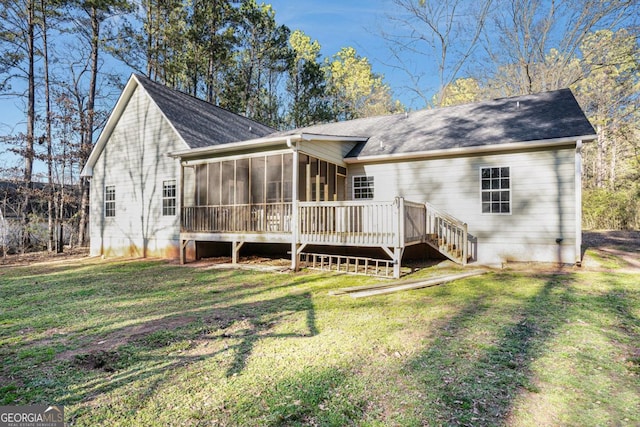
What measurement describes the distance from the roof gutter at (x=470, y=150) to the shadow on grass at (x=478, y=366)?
5.26 m

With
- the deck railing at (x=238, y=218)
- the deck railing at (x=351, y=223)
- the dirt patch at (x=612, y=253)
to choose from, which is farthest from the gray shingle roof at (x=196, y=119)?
the dirt patch at (x=612, y=253)

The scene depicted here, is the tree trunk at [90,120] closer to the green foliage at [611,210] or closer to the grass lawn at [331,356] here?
the grass lawn at [331,356]

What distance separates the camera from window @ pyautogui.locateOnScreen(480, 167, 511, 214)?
9.91 meters

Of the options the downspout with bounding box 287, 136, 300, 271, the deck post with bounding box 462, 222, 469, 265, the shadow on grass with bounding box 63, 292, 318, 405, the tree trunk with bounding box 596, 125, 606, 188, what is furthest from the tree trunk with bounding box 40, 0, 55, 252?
the tree trunk with bounding box 596, 125, 606, 188

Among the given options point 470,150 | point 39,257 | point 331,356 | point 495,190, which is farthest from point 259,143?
point 39,257

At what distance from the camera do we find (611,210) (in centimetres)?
1708

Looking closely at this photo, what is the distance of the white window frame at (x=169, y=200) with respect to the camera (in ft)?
43.5

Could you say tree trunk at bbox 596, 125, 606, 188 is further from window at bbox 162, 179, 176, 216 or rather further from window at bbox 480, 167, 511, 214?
window at bbox 162, 179, 176, 216

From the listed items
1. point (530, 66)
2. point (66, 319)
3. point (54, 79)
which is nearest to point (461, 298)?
point (66, 319)

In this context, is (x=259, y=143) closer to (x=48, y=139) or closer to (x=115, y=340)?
(x=115, y=340)

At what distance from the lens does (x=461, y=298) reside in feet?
21.3

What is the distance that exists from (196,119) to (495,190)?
12036 millimetres

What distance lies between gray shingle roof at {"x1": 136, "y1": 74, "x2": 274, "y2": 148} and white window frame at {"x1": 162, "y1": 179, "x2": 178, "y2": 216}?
177 cm

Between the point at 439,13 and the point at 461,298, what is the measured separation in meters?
18.4
